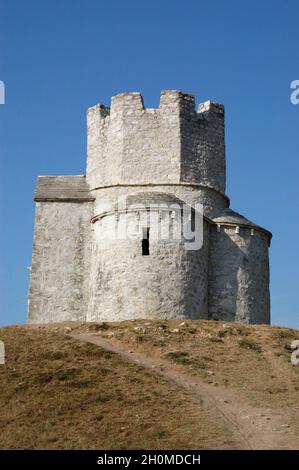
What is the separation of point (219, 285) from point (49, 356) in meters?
10.8

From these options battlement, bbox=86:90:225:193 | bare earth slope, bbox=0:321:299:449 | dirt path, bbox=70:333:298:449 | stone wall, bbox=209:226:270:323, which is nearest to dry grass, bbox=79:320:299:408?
bare earth slope, bbox=0:321:299:449

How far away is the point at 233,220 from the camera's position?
3312 cm

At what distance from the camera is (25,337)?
25516 millimetres

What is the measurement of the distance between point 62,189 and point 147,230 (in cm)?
662

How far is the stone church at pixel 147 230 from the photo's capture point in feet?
98.8

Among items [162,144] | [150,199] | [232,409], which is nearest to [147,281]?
[150,199]

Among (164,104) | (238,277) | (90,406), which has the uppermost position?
(164,104)

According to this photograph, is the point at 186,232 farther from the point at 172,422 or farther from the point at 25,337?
the point at 172,422

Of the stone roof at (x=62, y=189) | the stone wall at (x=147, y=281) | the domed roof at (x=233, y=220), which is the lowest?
the stone wall at (x=147, y=281)

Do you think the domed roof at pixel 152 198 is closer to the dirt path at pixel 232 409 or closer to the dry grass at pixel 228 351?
the dry grass at pixel 228 351

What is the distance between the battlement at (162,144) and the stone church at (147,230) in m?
0.05

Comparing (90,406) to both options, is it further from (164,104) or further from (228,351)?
(164,104)

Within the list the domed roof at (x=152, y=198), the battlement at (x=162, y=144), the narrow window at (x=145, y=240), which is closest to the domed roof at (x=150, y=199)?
the domed roof at (x=152, y=198)
